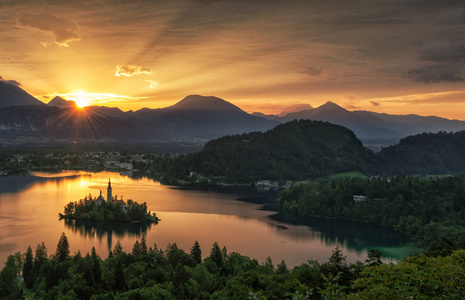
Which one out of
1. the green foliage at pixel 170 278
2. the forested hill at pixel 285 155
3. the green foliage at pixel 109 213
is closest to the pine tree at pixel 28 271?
the green foliage at pixel 170 278

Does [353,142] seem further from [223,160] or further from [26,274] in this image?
[26,274]

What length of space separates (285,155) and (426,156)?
30.4 meters

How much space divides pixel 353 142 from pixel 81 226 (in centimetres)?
6563

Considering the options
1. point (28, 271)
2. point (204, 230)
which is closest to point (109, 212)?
point (204, 230)

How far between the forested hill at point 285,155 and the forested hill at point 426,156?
4653mm

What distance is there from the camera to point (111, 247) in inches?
1182

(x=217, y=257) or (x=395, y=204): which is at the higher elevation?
(x=395, y=204)

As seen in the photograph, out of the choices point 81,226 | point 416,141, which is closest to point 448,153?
point 416,141

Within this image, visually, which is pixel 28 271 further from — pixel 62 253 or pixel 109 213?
pixel 109 213

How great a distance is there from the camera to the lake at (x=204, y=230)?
97.3 ft

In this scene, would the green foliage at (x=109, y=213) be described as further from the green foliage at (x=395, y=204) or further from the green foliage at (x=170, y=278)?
the green foliage at (x=395, y=204)

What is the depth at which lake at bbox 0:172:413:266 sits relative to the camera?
29.7m

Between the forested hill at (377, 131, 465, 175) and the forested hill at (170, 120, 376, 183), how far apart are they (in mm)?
4653

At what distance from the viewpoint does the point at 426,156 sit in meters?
88.9
